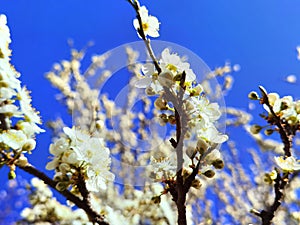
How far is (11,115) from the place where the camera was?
0.94 m

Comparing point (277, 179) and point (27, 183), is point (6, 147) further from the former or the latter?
point (27, 183)

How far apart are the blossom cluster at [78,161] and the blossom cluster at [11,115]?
0.26 feet

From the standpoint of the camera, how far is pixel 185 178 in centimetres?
100

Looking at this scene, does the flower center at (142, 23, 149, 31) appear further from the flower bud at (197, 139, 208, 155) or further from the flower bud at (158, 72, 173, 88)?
the flower bud at (197, 139, 208, 155)

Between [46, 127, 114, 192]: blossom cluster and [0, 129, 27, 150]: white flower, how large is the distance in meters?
0.11

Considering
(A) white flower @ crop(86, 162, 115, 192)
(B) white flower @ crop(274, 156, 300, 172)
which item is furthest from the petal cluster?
(B) white flower @ crop(274, 156, 300, 172)

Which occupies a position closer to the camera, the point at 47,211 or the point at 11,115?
the point at 11,115

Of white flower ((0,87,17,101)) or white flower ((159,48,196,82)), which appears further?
white flower ((159,48,196,82))

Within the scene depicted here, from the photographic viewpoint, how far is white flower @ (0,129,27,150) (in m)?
0.92

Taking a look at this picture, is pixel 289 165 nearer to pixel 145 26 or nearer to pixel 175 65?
pixel 175 65

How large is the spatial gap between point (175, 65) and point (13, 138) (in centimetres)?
46

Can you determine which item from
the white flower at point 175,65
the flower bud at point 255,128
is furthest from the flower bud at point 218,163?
the flower bud at point 255,128

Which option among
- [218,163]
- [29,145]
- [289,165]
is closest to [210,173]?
[218,163]

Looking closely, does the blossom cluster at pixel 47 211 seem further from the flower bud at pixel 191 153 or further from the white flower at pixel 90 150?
the flower bud at pixel 191 153
